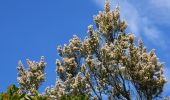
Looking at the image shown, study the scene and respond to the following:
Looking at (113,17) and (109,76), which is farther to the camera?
(113,17)

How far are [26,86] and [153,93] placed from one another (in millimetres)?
8427

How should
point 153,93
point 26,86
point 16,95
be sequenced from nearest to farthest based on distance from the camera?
point 16,95 → point 153,93 → point 26,86

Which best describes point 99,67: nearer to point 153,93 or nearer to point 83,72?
point 83,72

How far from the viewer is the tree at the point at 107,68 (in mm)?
27562

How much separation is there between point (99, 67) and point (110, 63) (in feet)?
2.55

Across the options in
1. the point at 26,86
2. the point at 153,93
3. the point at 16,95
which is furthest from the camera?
the point at 26,86

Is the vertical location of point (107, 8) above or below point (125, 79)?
above

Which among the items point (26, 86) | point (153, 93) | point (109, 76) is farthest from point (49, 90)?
point (153, 93)

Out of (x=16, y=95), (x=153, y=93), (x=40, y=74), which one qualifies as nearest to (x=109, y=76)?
(x=153, y=93)

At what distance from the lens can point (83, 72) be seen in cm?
2859

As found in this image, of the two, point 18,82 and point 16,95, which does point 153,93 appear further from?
point 16,95

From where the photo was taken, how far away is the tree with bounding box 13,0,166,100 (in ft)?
90.4

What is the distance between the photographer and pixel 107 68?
1121 inches

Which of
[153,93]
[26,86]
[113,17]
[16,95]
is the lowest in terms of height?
[16,95]
